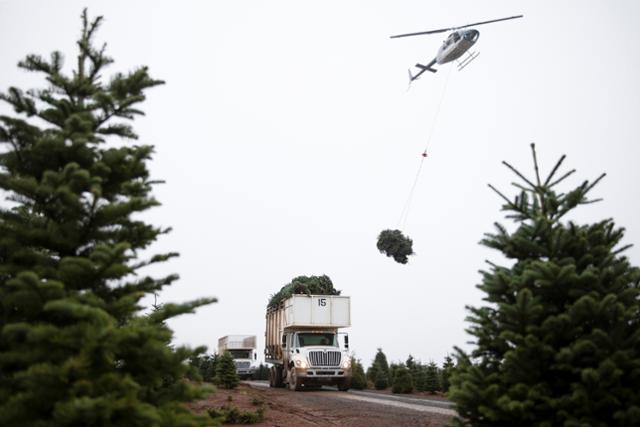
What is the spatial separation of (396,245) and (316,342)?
10170 mm

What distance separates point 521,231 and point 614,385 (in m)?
2.01

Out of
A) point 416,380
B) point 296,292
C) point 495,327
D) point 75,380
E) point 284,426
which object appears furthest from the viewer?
point 416,380

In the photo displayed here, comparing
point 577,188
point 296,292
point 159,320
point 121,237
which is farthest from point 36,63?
point 296,292

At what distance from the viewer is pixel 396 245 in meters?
20.0

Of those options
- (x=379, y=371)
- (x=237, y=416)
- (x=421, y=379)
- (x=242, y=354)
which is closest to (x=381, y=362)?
(x=379, y=371)

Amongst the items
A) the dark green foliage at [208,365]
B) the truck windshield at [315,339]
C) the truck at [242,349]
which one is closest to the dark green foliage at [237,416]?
the truck windshield at [315,339]

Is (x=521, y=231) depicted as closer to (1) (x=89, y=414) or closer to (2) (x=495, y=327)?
(2) (x=495, y=327)

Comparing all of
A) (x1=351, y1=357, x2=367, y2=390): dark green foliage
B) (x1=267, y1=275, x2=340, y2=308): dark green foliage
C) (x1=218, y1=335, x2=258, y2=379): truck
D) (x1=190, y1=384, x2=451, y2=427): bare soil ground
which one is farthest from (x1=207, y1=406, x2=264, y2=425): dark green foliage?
(x1=218, y1=335, x2=258, y2=379): truck

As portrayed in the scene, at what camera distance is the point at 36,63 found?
5.93 metres

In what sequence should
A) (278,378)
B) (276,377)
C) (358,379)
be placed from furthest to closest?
(358,379), (276,377), (278,378)

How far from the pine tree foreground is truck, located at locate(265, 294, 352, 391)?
21.0 metres

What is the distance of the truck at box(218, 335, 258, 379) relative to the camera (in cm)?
4281

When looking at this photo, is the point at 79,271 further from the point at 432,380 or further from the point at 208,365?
the point at 208,365

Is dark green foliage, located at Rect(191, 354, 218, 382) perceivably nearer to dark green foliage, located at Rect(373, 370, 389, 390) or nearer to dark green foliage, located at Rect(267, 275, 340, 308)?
dark green foliage, located at Rect(267, 275, 340, 308)
